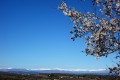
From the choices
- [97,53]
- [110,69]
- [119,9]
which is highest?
[119,9]

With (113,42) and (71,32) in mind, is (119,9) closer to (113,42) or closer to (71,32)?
(113,42)

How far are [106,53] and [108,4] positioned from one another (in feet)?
10.7

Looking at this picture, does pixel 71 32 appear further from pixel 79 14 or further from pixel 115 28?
pixel 115 28

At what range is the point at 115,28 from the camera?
1681 cm

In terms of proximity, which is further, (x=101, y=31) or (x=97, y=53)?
(x=97, y=53)

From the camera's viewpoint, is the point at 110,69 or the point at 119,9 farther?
the point at 110,69

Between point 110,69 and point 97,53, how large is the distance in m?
1.39

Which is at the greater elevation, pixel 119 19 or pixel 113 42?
pixel 119 19

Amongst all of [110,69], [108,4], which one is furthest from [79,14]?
[110,69]

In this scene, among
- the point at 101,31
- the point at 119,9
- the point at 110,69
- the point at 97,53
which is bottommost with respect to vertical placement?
the point at 110,69

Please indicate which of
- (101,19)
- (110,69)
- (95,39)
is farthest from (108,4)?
(110,69)

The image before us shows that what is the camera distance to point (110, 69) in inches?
700

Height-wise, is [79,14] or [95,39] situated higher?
[79,14]

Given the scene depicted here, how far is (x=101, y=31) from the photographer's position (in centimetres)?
1705
